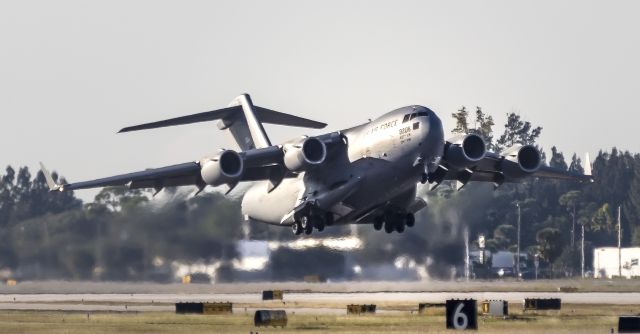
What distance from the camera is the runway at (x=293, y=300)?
203 ft

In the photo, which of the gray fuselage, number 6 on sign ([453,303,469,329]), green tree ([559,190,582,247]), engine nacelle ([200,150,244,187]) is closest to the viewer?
number 6 on sign ([453,303,469,329])

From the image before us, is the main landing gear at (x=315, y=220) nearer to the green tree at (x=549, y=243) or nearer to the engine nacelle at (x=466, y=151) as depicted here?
the engine nacelle at (x=466, y=151)

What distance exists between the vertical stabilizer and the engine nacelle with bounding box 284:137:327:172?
7394 millimetres

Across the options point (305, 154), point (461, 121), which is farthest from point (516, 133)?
point (305, 154)

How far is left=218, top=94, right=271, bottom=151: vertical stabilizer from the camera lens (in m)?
63.7

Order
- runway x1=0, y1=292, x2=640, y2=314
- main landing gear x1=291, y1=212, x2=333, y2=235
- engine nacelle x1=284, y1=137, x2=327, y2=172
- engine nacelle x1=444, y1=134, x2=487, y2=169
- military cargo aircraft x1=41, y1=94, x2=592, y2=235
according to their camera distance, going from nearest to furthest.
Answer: military cargo aircraft x1=41, y1=94, x2=592, y2=235, engine nacelle x1=284, y1=137, x2=327, y2=172, engine nacelle x1=444, y1=134, x2=487, y2=169, main landing gear x1=291, y1=212, x2=333, y2=235, runway x1=0, y1=292, x2=640, y2=314

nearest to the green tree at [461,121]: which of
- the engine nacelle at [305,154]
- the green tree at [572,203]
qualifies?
the green tree at [572,203]

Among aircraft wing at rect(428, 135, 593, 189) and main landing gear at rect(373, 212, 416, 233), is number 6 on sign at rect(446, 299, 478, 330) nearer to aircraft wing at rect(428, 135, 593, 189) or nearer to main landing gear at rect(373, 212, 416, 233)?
aircraft wing at rect(428, 135, 593, 189)

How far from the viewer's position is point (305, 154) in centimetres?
5559

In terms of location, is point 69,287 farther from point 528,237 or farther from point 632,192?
point 632,192

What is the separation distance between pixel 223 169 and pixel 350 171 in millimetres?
5009

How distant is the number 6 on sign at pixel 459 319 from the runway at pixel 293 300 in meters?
12.2

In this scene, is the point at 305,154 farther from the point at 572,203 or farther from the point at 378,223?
the point at 572,203

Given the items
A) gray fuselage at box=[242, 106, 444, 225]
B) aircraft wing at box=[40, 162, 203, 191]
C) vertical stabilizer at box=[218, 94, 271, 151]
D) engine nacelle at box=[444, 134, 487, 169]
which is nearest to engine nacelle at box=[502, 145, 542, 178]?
engine nacelle at box=[444, 134, 487, 169]
